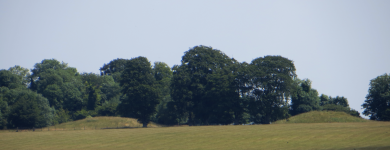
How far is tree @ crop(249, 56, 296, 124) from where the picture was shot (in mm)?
71875

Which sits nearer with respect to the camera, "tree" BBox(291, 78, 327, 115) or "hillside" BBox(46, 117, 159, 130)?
"hillside" BBox(46, 117, 159, 130)

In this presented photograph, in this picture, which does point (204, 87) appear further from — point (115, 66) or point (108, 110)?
point (115, 66)

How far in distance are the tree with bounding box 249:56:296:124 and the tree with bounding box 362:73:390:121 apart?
18.8 m

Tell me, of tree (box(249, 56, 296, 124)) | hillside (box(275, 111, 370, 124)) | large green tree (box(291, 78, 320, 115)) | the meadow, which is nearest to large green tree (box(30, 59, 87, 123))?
the meadow

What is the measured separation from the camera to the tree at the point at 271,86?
71.9 meters

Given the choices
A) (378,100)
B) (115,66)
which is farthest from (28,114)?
(115,66)

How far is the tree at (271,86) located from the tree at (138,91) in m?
23.1

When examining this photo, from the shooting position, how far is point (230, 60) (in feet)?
281

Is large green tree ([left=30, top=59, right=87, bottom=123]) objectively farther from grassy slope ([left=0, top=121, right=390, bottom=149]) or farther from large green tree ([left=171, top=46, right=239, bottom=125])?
grassy slope ([left=0, top=121, right=390, bottom=149])

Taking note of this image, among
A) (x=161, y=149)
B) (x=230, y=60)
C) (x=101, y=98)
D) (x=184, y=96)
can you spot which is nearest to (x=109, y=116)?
(x=101, y=98)

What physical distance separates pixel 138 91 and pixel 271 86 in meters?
30.0

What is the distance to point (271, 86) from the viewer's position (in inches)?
2864

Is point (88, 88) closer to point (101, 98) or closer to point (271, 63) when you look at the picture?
point (101, 98)

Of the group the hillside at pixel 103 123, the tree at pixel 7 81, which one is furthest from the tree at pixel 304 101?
the tree at pixel 7 81
